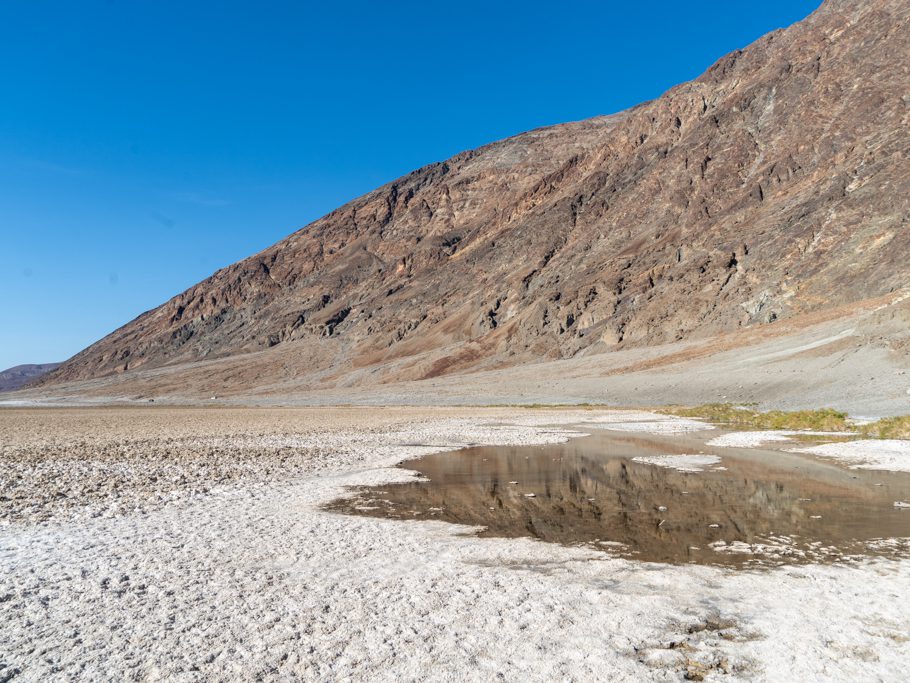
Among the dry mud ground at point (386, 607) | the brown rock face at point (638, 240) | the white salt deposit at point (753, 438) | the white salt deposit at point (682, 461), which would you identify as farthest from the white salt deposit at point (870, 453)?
the brown rock face at point (638, 240)

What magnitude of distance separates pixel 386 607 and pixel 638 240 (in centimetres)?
9618

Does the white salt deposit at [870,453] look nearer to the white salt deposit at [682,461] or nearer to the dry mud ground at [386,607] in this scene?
the white salt deposit at [682,461]

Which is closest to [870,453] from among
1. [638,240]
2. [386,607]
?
[386,607]

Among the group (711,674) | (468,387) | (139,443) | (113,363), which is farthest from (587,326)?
(113,363)

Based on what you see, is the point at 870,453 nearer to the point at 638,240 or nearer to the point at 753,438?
the point at 753,438

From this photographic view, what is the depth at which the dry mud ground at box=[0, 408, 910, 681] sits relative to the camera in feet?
16.7

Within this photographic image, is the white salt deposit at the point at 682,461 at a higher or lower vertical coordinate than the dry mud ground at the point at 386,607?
lower

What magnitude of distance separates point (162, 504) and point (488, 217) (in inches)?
5232

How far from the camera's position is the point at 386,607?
6355 millimetres

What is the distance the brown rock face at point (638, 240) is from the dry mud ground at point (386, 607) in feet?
210

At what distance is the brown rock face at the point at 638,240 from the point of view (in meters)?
71.6

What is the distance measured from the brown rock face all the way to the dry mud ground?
63868mm

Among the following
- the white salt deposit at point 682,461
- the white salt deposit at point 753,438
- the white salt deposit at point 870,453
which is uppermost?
the white salt deposit at point 682,461

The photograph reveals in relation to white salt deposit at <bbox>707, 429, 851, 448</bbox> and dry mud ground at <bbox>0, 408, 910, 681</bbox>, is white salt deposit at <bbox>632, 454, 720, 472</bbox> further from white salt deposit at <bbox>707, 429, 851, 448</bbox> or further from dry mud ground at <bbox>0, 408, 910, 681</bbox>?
dry mud ground at <bbox>0, 408, 910, 681</bbox>
